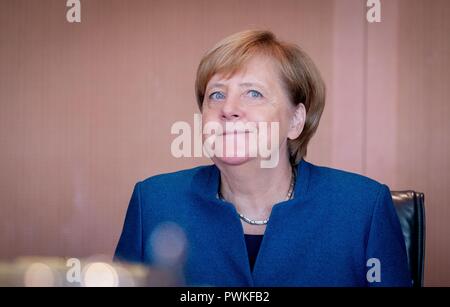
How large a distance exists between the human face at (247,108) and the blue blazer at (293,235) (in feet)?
0.43

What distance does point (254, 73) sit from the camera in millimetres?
1010

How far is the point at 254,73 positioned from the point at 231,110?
114 mm

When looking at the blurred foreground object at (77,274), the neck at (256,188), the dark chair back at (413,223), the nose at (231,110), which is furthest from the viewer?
the dark chair back at (413,223)

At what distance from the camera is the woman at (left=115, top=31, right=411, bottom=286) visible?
3.16ft

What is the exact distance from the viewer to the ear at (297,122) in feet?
3.63

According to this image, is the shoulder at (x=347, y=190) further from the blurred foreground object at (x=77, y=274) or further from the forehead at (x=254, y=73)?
the blurred foreground object at (x=77, y=274)

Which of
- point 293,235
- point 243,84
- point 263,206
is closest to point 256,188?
point 263,206

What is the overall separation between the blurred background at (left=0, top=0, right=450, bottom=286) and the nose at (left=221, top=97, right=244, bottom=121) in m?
0.30

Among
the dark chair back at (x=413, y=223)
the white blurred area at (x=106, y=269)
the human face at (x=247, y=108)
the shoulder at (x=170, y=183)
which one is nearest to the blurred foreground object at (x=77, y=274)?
the white blurred area at (x=106, y=269)

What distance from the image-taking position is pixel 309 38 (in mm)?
1393

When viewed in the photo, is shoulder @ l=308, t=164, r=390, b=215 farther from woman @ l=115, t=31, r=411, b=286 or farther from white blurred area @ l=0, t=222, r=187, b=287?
white blurred area @ l=0, t=222, r=187, b=287

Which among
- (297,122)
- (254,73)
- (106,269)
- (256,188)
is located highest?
(254,73)

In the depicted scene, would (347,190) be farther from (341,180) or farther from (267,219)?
(267,219)
